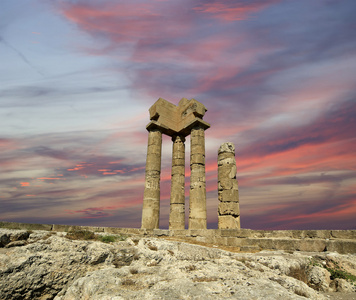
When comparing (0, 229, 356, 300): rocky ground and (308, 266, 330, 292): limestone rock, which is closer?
(0, 229, 356, 300): rocky ground

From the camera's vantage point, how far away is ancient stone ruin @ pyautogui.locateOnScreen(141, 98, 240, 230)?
43.0 ft

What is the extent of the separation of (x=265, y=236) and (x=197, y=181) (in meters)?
5.41

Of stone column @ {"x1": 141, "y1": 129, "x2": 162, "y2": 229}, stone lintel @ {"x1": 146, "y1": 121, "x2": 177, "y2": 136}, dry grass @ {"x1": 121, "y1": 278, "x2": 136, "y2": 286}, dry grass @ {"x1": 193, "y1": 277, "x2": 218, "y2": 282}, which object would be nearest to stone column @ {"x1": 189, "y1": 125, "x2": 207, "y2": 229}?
stone lintel @ {"x1": 146, "y1": 121, "x2": 177, "y2": 136}

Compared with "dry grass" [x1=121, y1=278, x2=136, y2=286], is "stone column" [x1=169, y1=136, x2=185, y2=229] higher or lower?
higher

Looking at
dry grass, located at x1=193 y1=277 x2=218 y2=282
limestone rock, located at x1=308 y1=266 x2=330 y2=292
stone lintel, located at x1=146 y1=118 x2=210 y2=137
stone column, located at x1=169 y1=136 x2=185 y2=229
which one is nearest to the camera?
dry grass, located at x1=193 y1=277 x2=218 y2=282

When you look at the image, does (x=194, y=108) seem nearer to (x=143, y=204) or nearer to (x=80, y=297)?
(x=143, y=204)

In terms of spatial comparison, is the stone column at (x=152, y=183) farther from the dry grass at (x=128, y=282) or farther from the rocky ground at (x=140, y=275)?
the dry grass at (x=128, y=282)

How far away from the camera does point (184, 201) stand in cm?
1564

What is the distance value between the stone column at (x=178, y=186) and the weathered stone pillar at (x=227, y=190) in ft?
10.3

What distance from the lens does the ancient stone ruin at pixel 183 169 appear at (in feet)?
43.0

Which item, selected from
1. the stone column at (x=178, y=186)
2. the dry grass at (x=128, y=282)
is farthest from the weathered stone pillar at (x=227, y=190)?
the dry grass at (x=128, y=282)

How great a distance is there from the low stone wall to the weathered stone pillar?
1743 millimetres

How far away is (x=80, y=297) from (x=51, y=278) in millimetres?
661

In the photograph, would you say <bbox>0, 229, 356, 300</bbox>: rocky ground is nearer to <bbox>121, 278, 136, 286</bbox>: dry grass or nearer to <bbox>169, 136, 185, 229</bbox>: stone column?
<bbox>121, 278, 136, 286</bbox>: dry grass
